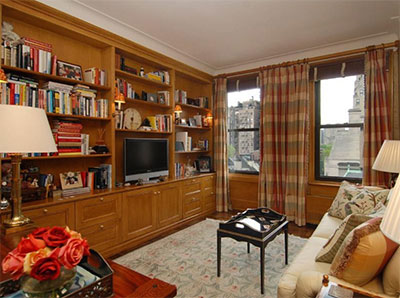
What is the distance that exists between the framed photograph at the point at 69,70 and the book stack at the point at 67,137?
513 millimetres

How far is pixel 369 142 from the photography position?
3.45 m

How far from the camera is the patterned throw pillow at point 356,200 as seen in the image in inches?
100

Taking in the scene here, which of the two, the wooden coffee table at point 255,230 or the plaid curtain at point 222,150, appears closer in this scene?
the wooden coffee table at point 255,230

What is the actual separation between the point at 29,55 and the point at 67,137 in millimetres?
864

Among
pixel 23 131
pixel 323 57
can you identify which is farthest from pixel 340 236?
pixel 323 57

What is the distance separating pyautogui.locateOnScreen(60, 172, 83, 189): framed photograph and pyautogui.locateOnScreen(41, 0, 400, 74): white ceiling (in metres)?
1.75

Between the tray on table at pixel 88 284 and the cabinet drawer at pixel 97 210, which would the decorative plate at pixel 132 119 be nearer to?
the cabinet drawer at pixel 97 210

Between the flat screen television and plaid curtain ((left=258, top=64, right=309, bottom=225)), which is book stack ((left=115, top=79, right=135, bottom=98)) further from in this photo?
plaid curtain ((left=258, top=64, right=309, bottom=225))

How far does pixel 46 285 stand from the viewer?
76cm

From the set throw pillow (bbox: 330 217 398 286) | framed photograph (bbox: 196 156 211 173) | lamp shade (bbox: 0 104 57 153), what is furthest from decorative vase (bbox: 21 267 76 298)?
framed photograph (bbox: 196 156 211 173)

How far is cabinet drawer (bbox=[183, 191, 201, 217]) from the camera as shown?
4043 mm

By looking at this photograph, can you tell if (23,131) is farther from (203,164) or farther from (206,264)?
(203,164)

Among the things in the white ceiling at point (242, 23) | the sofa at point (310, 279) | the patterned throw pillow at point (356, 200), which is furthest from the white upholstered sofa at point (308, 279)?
the white ceiling at point (242, 23)

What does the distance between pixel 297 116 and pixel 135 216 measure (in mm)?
2863
